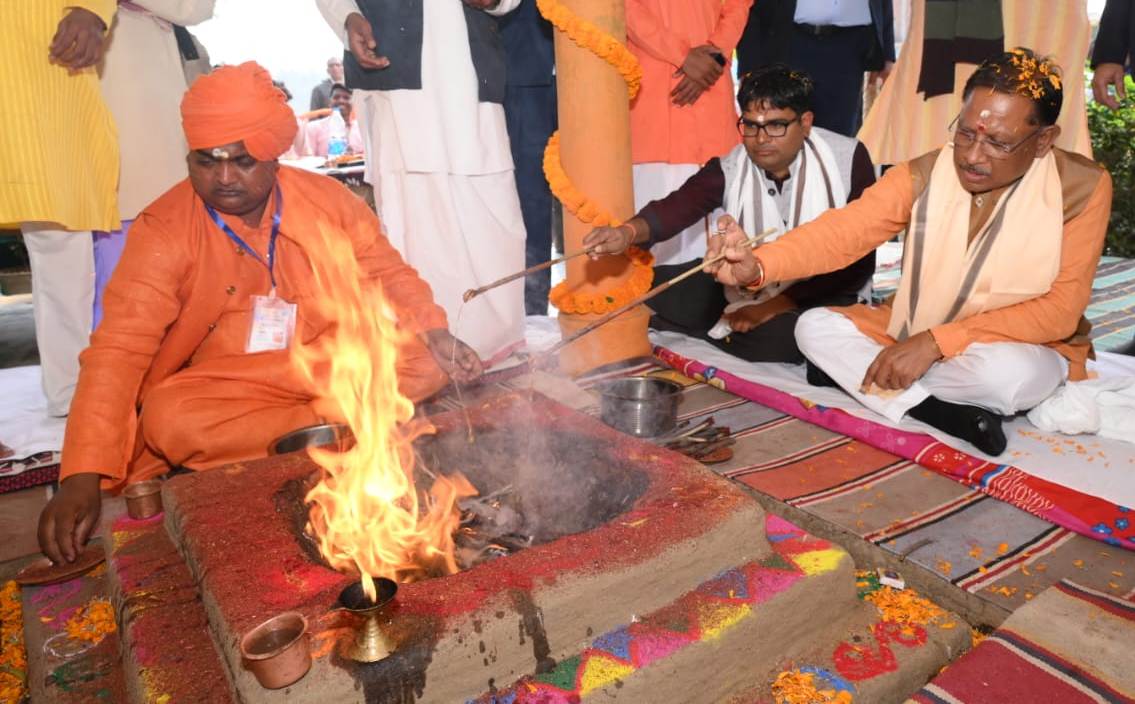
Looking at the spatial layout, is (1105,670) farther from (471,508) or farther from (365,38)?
(365,38)

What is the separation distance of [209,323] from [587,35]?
2214 mm

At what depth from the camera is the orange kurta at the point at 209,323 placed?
2.61 metres

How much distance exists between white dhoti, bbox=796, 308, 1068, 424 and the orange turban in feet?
7.98

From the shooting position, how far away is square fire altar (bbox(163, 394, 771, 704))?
61.2 inches

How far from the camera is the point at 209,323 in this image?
2.97 m

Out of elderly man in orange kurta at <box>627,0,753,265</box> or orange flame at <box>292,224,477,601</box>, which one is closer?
orange flame at <box>292,224,477,601</box>

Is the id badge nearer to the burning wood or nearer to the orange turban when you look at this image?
the orange turban

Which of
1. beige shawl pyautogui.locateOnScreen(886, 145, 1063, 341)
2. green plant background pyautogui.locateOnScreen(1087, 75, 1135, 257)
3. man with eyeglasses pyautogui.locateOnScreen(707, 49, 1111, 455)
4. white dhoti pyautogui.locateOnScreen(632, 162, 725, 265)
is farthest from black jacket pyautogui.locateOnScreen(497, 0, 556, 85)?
green plant background pyautogui.locateOnScreen(1087, 75, 1135, 257)

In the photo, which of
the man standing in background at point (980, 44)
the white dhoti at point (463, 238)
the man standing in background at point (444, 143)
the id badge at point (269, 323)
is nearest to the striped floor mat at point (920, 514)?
the white dhoti at point (463, 238)

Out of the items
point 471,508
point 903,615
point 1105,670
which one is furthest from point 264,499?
point 1105,670

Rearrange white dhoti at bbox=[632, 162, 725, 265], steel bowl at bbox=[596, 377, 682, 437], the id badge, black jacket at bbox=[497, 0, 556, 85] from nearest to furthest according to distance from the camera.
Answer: the id badge → steel bowl at bbox=[596, 377, 682, 437] → black jacket at bbox=[497, 0, 556, 85] → white dhoti at bbox=[632, 162, 725, 265]

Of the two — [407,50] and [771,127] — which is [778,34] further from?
[407,50]

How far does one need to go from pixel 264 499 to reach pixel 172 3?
8.92ft

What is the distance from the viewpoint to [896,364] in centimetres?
314
